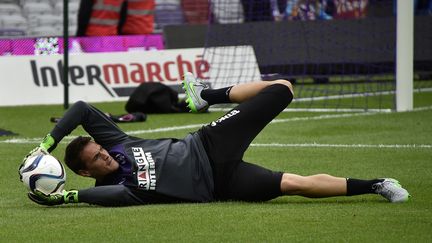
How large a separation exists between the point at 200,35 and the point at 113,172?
1277 cm

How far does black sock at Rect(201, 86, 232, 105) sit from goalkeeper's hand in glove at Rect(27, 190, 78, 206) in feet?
5.20

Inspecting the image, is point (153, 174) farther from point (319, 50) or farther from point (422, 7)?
point (422, 7)

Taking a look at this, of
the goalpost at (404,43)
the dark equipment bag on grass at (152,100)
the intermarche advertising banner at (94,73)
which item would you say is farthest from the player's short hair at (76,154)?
the intermarche advertising banner at (94,73)

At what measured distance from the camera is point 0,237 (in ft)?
24.3

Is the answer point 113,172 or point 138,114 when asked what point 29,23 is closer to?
point 138,114

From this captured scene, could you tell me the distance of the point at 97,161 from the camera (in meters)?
8.52

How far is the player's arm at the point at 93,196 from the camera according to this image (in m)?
8.48

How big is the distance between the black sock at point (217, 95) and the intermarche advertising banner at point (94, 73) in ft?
29.4

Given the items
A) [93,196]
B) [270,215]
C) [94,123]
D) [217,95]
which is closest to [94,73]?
[217,95]

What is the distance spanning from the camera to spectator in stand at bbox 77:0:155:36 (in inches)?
832

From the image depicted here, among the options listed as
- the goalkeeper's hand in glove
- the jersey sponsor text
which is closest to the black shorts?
the jersey sponsor text

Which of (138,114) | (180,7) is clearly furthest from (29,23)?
(138,114)

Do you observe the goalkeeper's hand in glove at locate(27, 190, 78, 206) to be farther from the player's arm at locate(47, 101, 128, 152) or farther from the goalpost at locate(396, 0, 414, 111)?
the goalpost at locate(396, 0, 414, 111)

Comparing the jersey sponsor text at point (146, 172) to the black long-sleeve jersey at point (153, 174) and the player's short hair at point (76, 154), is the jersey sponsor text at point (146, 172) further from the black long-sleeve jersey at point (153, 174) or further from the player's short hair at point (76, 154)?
the player's short hair at point (76, 154)
